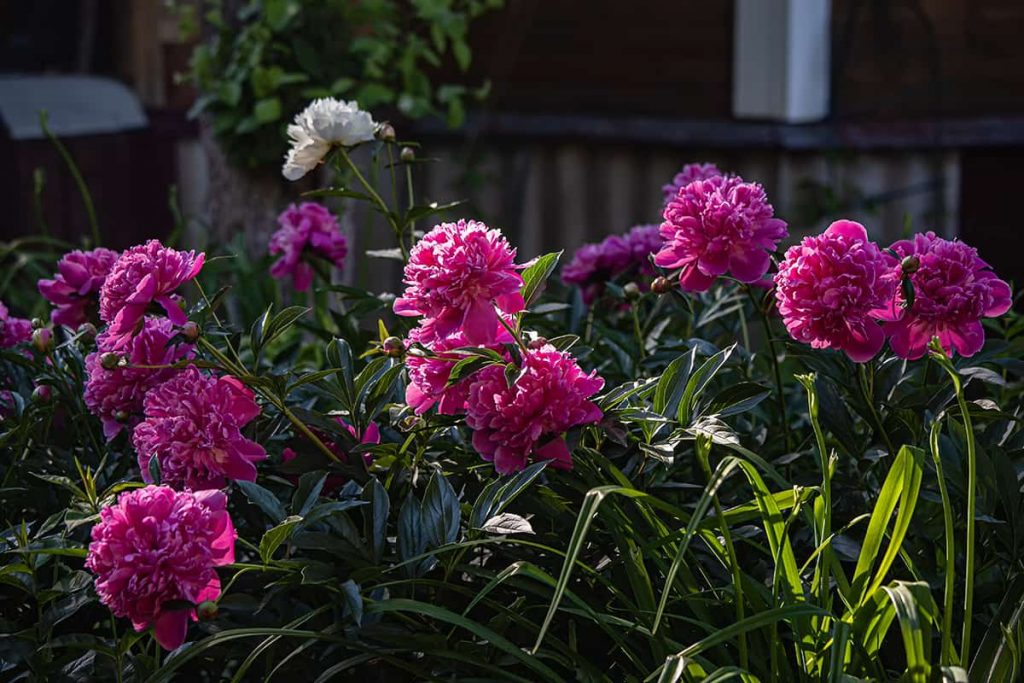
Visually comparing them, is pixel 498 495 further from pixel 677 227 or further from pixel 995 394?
pixel 995 394

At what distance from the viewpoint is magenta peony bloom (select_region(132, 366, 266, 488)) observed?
1.08 metres

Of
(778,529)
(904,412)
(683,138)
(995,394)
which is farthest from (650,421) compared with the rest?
(683,138)

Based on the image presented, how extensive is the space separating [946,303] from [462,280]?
418 mm

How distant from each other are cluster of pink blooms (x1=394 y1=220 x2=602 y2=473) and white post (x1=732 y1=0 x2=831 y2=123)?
110 inches

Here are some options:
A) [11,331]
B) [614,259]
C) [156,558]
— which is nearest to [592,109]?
[614,259]

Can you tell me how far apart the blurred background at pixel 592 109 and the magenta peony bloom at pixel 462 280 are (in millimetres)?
1953

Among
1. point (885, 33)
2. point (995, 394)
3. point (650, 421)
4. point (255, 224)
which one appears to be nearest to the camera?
point (650, 421)

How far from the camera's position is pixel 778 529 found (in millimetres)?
1041

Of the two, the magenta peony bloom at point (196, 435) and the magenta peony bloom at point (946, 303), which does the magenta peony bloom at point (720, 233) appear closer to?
the magenta peony bloom at point (946, 303)

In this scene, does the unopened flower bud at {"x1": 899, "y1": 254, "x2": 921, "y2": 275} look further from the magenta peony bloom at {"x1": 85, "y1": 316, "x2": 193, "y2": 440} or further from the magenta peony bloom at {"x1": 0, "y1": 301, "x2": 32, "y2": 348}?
the magenta peony bloom at {"x1": 0, "y1": 301, "x2": 32, "y2": 348}

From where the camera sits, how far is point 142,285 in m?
1.09

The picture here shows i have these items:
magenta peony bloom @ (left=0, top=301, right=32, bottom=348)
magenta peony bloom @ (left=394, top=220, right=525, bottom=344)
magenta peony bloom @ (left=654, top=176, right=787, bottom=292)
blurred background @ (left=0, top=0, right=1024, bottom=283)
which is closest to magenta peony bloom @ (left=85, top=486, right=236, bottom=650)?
magenta peony bloom @ (left=394, top=220, right=525, bottom=344)

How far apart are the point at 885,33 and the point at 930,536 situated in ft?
9.70

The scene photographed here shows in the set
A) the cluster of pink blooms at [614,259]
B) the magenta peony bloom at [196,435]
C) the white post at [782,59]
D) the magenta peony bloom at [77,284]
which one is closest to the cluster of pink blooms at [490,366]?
the magenta peony bloom at [196,435]
